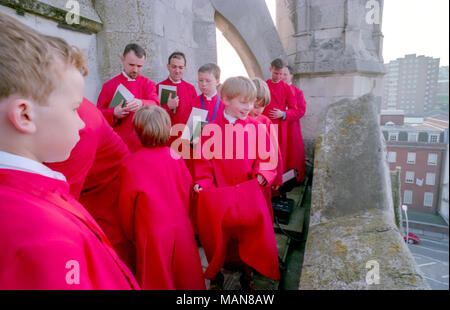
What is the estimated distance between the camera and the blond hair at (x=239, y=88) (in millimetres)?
2029

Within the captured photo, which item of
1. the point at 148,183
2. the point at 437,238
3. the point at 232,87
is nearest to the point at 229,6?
the point at 232,87

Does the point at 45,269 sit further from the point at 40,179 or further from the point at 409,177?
the point at 409,177

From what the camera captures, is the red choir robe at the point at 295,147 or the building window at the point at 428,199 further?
the building window at the point at 428,199

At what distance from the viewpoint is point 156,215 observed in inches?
65.6

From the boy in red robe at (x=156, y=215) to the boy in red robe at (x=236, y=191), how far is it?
240 mm

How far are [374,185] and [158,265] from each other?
134cm

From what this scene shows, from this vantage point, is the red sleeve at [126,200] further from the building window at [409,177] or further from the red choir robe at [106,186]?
the building window at [409,177]

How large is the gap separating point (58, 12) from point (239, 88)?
1774 millimetres

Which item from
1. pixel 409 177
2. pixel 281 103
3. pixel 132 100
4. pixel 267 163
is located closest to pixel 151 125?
pixel 132 100

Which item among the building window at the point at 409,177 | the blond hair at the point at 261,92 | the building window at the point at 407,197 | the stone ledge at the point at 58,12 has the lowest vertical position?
the building window at the point at 407,197

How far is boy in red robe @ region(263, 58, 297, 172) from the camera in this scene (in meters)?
4.01
